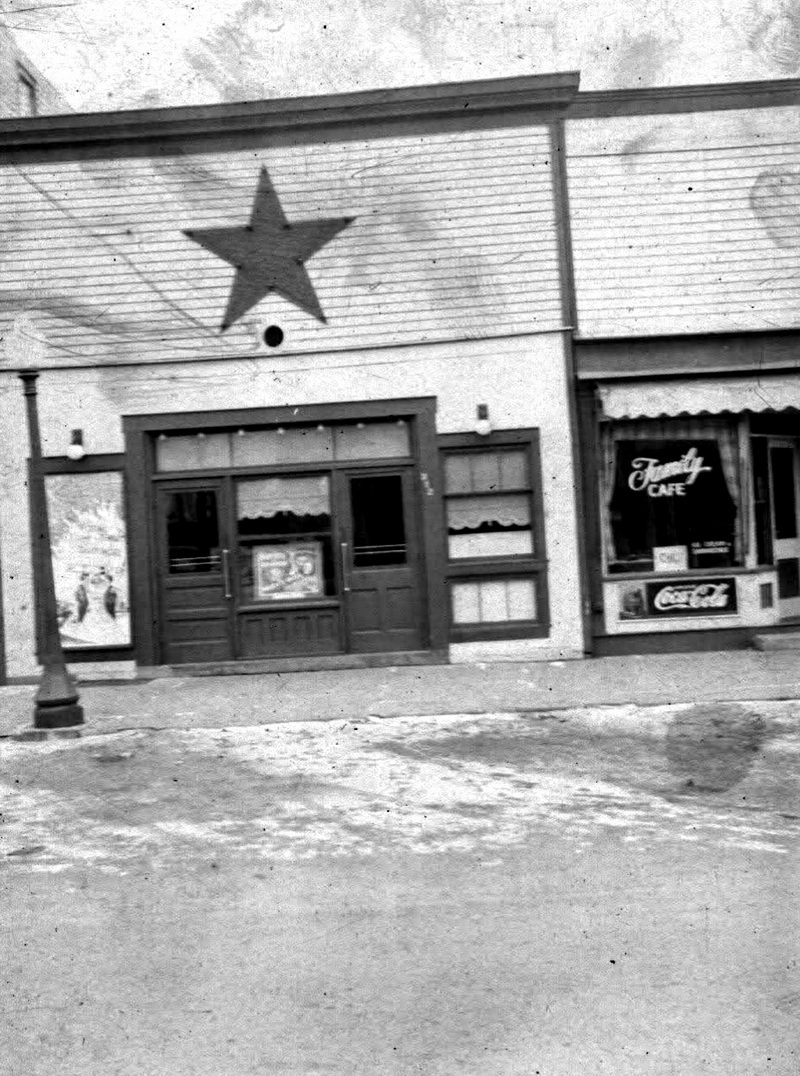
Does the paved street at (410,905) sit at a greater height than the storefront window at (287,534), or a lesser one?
lesser

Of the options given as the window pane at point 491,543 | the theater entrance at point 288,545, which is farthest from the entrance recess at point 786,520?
the theater entrance at point 288,545

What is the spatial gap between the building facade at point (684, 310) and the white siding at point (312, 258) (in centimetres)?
75

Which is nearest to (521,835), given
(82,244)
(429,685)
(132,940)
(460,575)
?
(132,940)

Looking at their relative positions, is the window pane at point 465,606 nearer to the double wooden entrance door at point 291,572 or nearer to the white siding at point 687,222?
the double wooden entrance door at point 291,572

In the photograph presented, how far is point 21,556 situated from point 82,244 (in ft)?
12.3

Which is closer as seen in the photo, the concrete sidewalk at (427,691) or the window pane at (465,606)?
the concrete sidewalk at (427,691)

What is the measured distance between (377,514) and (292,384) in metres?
1.83

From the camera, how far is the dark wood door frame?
45.2 feet

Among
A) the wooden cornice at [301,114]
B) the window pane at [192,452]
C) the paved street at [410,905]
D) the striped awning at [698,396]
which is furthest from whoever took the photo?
the window pane at [192,452]

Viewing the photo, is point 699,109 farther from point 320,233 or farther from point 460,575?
point 460,575

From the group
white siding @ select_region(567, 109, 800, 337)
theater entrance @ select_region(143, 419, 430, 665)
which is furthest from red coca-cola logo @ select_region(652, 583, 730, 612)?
white siding @ select_region(567, 109, 800, 337)

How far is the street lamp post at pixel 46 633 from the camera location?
11.0m

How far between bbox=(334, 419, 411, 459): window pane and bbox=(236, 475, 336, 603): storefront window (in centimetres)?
44

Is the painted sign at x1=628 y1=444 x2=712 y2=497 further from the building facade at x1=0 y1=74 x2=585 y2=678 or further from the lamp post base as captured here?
the lamp post base
